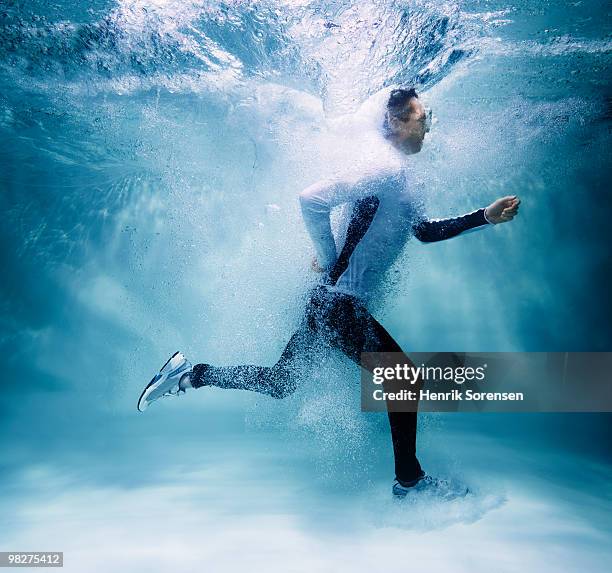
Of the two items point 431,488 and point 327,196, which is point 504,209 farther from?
point 431,488

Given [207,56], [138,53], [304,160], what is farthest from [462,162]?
[138,53]

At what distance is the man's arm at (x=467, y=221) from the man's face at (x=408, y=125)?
68 centimetres

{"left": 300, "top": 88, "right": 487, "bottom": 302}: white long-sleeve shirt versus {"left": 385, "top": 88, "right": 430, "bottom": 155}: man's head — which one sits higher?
{"left": 385, "top": 88, "right": 430, "bottom": 155}: man's head

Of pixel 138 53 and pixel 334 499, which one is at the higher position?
pixel 138 53

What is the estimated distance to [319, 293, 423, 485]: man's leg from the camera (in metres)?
3.61

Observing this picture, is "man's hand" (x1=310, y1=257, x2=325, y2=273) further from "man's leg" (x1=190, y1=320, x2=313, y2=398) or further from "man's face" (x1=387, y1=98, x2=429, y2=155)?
"man's face" (x1=387, y1=98, x2=429, y2=155)

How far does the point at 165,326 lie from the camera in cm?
2539

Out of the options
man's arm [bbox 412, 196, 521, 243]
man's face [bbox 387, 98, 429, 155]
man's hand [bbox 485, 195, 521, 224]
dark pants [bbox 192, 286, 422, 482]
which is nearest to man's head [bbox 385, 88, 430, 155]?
man's face [bbox 387, 98, 429, 155]

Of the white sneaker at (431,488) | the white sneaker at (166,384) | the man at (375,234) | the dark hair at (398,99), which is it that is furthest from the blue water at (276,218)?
the dark hair at (398,99)

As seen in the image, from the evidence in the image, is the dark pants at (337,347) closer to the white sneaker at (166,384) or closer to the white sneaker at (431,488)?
the white sneaker at (431,488)

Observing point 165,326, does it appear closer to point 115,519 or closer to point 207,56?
point 207,56

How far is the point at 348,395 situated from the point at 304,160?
7200mm

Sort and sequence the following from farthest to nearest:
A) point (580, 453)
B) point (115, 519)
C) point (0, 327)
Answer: point (0, 327) < point (580, 453) < point (115, 519)
